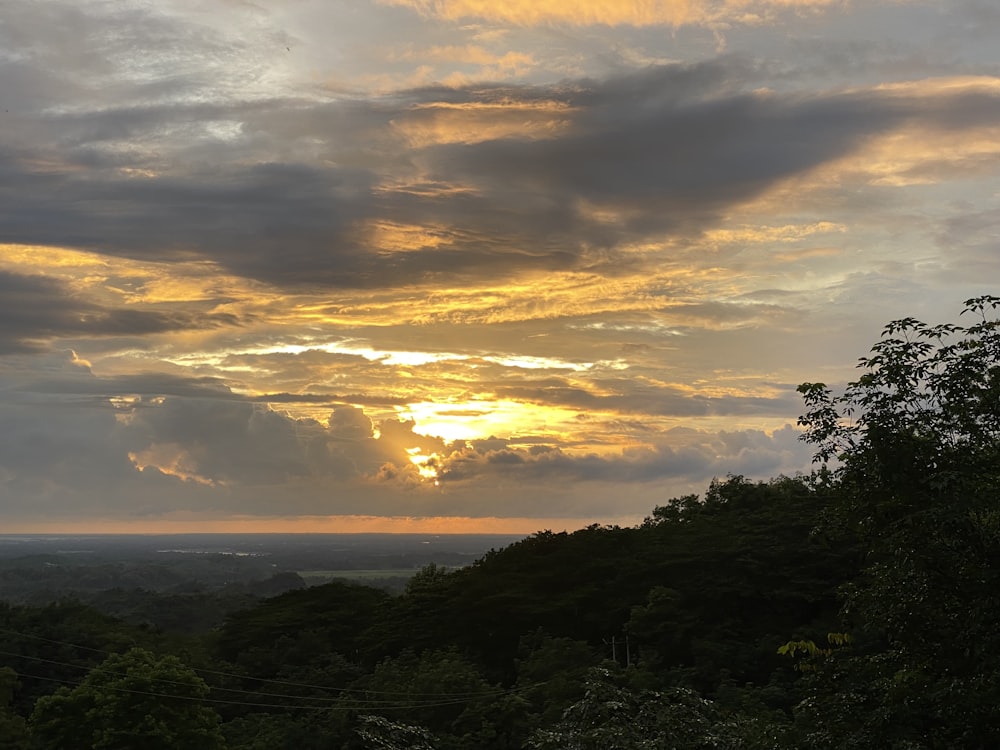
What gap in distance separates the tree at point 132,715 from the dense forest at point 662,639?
9 cm

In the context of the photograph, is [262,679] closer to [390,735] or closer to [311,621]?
[311,621]

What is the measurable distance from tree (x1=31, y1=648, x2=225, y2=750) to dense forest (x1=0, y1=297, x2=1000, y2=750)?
87 mm

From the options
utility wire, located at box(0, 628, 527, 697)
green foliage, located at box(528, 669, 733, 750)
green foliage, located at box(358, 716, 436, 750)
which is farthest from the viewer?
utility wire, located at box(0, 628, 527, 697)

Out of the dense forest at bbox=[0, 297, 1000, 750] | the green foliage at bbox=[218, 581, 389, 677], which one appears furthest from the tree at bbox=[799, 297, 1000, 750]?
the green foliage at bbox=[218, 581, 389, 677]

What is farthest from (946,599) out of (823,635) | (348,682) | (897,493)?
(348,682)

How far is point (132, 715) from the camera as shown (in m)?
36.7

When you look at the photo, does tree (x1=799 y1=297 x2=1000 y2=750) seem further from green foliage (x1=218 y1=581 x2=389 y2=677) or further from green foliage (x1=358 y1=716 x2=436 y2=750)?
green foliage (x1=218 y1=581 x2=389 y2=677)

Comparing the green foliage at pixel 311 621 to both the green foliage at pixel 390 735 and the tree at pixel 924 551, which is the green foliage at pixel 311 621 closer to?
the green foliage at pixel 390 735

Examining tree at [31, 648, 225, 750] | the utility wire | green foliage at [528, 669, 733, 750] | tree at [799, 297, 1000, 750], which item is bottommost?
the utility wire

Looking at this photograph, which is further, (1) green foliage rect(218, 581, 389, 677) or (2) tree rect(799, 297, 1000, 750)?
(1) green foliage rect(218, 581, 389, 677)

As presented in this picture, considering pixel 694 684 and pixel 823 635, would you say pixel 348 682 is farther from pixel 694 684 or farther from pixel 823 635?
pixel 823 635

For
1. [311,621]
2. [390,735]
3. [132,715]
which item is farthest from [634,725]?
[311,621]

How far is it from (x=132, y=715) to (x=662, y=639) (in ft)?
77.4

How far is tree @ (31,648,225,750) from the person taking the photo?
36.2m
